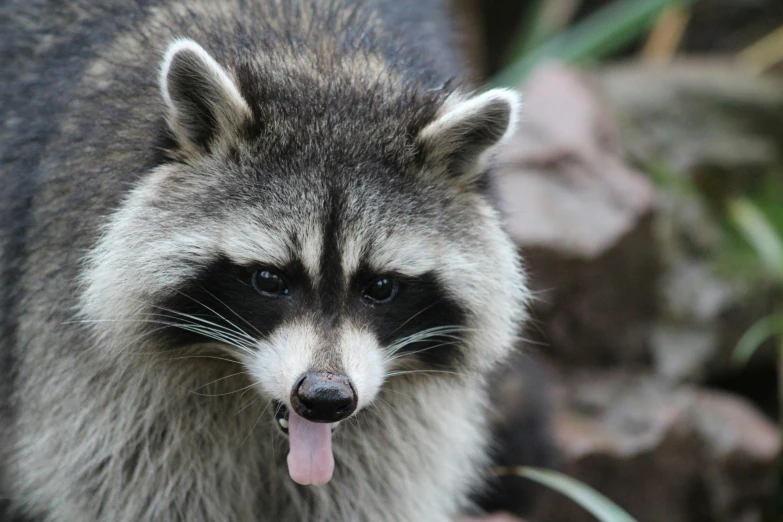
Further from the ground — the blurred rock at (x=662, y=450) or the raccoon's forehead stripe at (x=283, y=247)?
the raccoon's forehead stripe at (x=283, y=247)

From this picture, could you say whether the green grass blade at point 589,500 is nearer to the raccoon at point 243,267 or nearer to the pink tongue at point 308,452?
the raccoon at point 243,267

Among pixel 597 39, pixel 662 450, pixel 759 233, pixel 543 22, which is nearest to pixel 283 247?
pixel 662 450

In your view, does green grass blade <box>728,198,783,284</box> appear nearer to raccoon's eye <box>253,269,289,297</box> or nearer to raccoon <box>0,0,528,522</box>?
raccoon <box>0,0,528,522</box>

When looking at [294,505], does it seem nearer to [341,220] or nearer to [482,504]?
[341,220]

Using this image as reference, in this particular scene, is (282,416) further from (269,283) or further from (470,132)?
(470,132)

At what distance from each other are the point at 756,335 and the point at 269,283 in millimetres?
3772

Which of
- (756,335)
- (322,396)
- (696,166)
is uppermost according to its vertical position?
(696,166)

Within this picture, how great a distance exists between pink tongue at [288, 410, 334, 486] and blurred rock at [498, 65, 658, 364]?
8.20 ft

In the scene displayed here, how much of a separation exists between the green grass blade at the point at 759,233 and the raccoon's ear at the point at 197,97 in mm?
3824

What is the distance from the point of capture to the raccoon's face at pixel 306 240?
2857 millimetres

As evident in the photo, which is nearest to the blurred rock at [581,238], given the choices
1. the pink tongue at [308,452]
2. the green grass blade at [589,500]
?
the green grass blade at [589,500]

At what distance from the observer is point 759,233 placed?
233 inches

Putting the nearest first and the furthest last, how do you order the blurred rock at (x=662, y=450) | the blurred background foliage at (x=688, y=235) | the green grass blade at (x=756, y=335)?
the blurred rock at (x=662, y=450), the blurred background foliage at (x=688, y=235), the green grass blade at (x=756, y=335)

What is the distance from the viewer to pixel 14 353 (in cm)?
353
